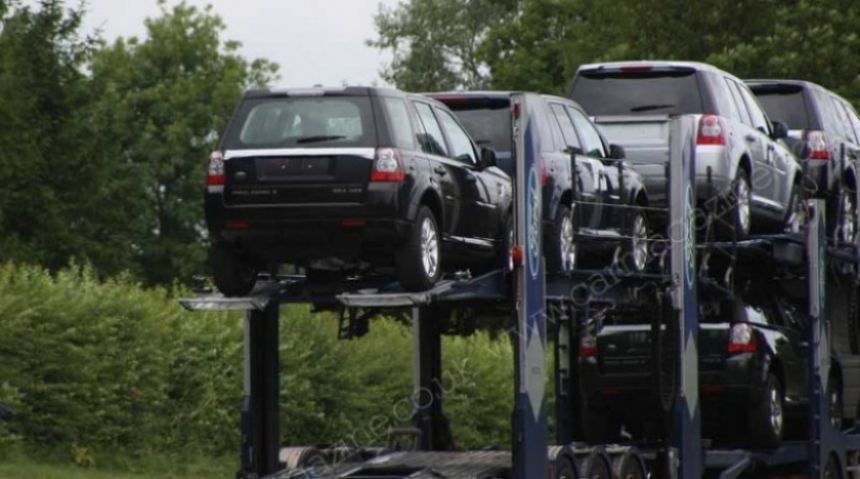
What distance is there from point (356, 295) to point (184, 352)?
1126cm

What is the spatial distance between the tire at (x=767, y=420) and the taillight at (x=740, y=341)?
0.43 m

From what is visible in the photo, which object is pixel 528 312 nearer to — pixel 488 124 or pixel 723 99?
pixel 488 124

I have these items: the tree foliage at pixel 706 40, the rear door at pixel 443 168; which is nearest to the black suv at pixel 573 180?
the rear door at pixel 443 168

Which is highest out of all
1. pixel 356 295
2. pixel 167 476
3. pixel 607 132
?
pixel 607 132

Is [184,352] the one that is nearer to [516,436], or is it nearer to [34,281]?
[34,281]

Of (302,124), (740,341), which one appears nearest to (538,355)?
(302,124)

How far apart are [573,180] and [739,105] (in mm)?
3875

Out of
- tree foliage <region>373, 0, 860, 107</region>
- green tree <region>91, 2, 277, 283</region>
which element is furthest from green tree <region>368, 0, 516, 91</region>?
tree foliage <region>373, 0, 860, 107</region>

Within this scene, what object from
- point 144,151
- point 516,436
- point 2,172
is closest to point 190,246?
point 144,151

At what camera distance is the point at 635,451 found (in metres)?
14.9

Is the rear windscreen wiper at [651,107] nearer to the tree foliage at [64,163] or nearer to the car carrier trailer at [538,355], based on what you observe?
the car carrier trailer at [538,355]

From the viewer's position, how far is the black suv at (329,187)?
1259 centimetres

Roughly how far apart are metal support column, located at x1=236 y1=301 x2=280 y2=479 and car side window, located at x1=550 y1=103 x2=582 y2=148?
2516 mm

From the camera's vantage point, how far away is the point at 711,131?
659 inches
